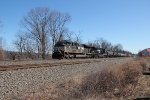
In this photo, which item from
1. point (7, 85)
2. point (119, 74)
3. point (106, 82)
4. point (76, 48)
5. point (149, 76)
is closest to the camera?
point (7, 85)

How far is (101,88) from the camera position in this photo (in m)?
13.7

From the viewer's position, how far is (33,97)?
11625 millimetres

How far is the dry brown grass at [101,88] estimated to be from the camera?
12.1 metres

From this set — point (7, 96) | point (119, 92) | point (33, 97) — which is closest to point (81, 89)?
point (119, 92)

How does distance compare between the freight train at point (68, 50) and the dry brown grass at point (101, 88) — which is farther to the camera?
the freight train at point (68, 50)

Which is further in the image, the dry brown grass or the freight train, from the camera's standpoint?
the freight train

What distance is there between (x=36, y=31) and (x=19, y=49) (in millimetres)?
15587

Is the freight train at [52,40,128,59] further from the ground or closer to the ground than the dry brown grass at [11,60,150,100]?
further from the ground

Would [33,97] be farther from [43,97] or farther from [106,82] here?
[106,82]

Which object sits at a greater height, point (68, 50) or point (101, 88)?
point (68, 50)

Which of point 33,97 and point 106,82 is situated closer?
point 33,97

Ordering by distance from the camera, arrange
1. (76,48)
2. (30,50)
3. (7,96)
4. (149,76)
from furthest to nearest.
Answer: (30,50), (76,48), (149,76), (7,96)

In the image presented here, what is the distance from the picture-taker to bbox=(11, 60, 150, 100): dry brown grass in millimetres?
12117

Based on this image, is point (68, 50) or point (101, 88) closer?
point (101, 88)
